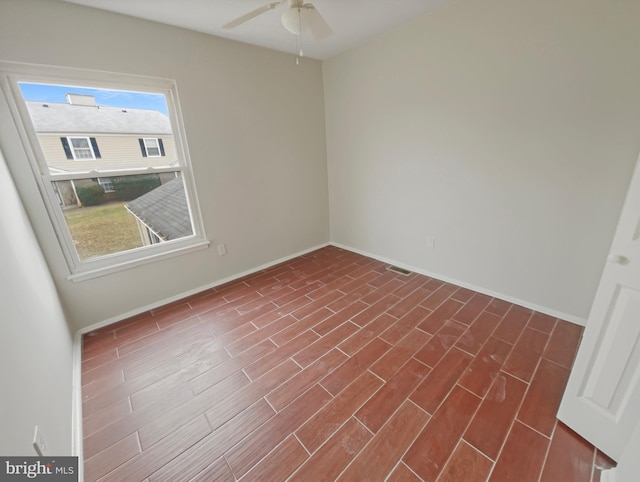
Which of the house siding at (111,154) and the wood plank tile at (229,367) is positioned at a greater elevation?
the house siding at (111,154)

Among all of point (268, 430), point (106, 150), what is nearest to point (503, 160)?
point (268, 430)

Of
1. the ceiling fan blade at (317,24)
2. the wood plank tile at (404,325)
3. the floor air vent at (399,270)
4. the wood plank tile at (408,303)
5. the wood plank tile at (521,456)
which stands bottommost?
the wood plank tile at (521,456)

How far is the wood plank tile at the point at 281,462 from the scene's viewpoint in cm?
118

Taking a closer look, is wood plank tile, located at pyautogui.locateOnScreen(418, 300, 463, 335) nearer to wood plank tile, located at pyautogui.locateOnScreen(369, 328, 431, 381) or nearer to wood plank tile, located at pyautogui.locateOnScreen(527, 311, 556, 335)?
wood plank tile, located at pyautogui.locateOnScreen(369, 328, 431, 381)

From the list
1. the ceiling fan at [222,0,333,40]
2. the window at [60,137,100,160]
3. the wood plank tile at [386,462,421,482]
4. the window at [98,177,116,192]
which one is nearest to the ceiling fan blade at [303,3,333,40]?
the ceiling fan at [222,0,333,40]

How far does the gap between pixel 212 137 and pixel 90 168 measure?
1.04 m

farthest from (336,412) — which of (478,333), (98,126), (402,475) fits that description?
(98,126)

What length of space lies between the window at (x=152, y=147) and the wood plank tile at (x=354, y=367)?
2411 mm

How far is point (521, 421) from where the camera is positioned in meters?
1.35

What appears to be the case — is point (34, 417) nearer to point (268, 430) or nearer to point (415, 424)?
point (268, 430)

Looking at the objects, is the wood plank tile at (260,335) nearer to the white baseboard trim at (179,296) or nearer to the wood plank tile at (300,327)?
the wood plank tile at (300,327)

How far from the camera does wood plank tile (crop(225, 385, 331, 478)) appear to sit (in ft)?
4.09

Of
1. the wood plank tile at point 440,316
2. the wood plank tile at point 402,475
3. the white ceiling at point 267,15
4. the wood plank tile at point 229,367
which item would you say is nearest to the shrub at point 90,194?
the white ceiling at point 267,15

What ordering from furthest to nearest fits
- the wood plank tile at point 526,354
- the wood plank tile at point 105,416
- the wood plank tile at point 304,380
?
1. the wood plank tile at point 526,354
2. the wood plank tile at point 304,380
3. the wood plank tile at point 105,416
